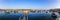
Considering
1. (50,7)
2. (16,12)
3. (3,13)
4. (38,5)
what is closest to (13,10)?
(16,12)

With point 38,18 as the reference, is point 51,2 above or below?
above

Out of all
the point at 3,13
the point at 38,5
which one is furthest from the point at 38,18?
the point at 3,13

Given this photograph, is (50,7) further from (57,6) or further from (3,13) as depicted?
(3,13)

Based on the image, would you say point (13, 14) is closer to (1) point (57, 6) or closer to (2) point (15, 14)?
(2) point (15, 14)

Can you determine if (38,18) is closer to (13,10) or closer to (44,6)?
(44,6)

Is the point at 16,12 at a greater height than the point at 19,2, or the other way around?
the point at 19,2

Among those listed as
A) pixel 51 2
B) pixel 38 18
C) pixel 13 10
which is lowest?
pixel 38 18

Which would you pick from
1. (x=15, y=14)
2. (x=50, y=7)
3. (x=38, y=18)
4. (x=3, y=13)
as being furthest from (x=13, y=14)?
(x=50, y=7)
